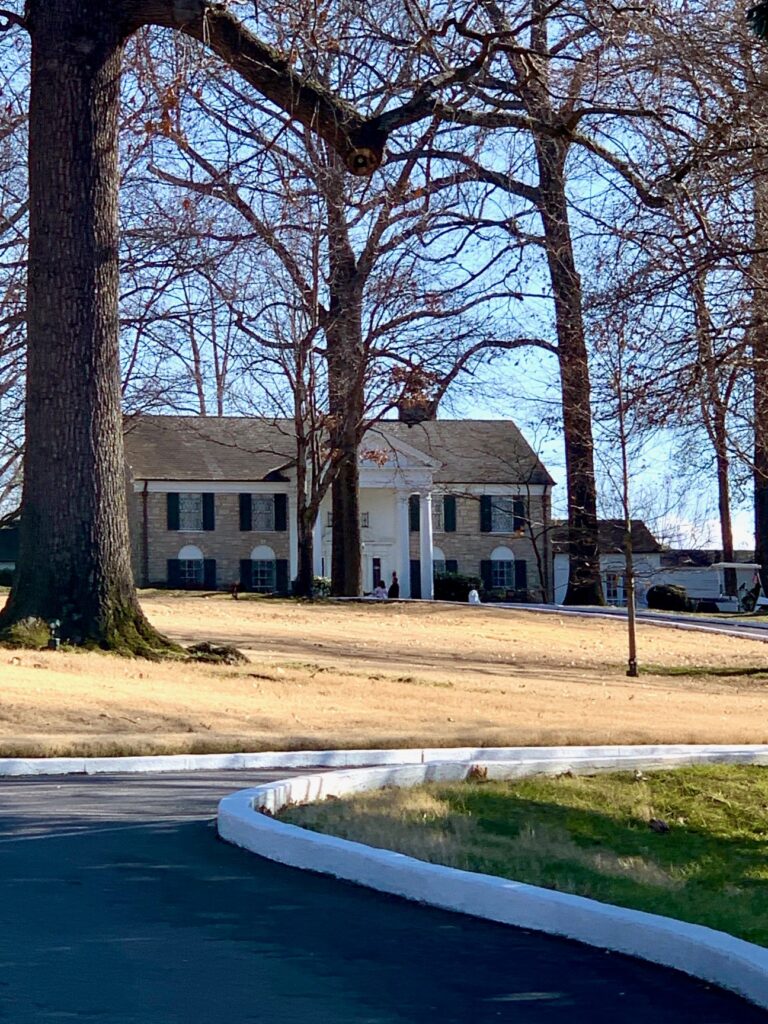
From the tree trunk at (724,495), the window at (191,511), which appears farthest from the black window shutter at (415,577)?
the tree trunk at (724,495)

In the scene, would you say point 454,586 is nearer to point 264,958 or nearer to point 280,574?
point 280,574

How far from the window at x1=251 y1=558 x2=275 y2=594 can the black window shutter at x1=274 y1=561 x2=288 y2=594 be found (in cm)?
16

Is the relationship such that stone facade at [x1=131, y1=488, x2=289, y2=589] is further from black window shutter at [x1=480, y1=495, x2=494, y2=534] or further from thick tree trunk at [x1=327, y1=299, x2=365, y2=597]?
thick tree trunk at [x1=327, y1=299, x2=365, y2=597]

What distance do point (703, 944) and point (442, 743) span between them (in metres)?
9.47

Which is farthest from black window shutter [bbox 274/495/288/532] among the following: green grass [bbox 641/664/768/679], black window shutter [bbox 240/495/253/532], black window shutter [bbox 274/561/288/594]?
green grass [bbox 641/664/768/679]

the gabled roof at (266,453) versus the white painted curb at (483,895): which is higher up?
the gabled roof at (266,453)

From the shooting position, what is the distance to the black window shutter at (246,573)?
56.2m

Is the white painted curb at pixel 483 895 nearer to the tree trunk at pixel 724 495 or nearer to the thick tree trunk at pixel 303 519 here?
the tree trunk at pixel 724 495

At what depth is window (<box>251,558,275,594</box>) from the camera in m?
56.7

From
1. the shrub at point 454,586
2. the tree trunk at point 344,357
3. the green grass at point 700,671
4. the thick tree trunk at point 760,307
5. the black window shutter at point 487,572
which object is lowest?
Result: the green grass at point 700,671

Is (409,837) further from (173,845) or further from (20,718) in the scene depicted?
(20,718)

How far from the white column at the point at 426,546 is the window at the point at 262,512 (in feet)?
20.8

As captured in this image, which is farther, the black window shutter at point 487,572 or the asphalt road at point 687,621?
the black window shutter at point 487,572

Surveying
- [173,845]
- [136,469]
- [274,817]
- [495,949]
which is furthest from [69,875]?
[136,469]
